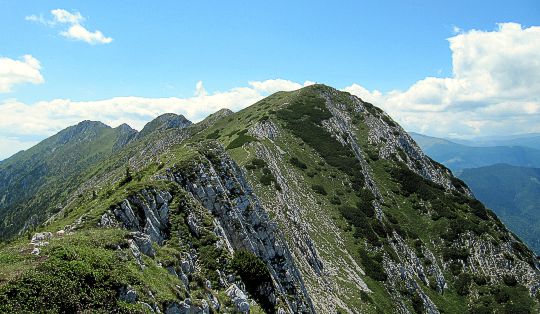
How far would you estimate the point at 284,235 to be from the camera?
64.0 meters

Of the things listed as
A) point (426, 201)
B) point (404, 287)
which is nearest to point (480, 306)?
point (404, 287)

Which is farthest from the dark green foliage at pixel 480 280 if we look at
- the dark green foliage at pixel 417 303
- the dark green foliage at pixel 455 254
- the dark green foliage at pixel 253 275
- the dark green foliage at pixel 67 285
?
the dark green foliage at pixel 67 285

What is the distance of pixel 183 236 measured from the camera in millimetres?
34656

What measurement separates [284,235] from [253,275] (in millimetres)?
28412

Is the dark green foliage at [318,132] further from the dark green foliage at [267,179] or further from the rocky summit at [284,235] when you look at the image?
the dark green foliage at [267,179]

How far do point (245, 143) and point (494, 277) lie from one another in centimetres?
6102

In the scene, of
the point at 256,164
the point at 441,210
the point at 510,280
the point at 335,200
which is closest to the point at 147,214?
the point at 256,164

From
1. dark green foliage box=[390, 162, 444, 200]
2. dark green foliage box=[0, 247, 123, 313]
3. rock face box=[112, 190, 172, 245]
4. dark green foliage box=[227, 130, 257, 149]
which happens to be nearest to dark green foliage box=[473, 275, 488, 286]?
dark green foliage box=[390, 162, 444, 200]

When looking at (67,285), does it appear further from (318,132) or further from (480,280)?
(318,132)

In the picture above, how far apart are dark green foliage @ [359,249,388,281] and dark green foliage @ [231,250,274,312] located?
39.0 meters

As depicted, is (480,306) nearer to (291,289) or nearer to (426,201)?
(426,201)

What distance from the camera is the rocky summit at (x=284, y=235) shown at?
21000 mm

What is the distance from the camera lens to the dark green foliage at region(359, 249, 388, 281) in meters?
70.3

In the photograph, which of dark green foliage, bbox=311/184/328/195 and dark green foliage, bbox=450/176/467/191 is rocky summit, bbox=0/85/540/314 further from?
dark green foliage, bbox=450/176/467/191
